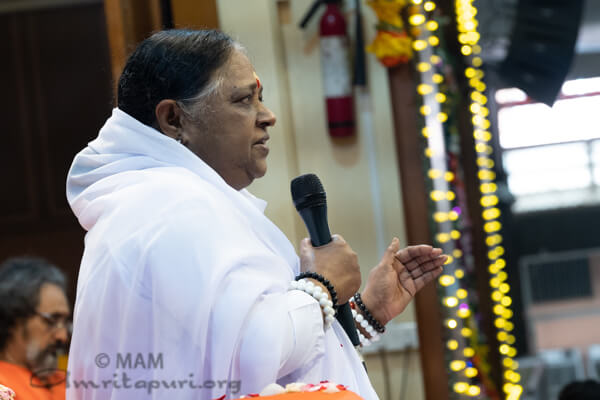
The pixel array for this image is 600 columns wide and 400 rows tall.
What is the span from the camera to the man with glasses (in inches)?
94.8

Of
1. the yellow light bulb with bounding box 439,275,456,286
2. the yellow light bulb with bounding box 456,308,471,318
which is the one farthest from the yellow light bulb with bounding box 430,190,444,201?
the yellow light bulb with bounding box 456,308,471,318

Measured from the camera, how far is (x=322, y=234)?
1307 mm

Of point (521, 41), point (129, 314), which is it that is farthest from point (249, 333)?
point (521, 41)

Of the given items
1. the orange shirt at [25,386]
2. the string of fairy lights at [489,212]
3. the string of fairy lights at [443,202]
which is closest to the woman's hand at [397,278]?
the orange shirt at [25,386]

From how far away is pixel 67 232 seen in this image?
5.01 m

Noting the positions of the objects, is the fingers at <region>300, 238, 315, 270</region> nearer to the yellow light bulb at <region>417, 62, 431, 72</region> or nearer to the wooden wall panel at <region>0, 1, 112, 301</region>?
the yellow light bulb at <region>417, 62, 431, 72</region>

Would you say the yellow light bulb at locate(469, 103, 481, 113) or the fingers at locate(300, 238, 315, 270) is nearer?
the fingers at locate(300, 238, 315, 270)

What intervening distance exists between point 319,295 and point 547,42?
2729 millimetres

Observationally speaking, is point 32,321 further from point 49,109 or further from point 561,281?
point 561,281

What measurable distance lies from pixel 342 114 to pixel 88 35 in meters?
2.08

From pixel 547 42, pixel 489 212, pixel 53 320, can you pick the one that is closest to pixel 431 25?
pixel 547 42

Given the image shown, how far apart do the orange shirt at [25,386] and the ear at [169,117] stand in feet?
3.61

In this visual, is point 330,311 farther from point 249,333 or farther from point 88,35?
point 88,35

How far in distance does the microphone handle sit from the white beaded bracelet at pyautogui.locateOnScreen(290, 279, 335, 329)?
0.12 meters
